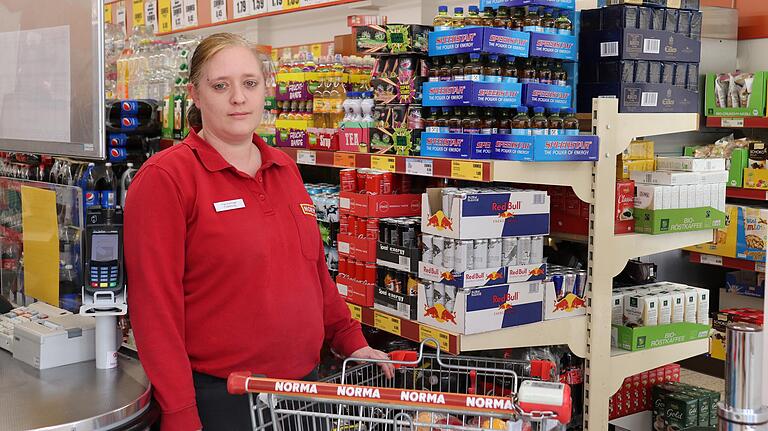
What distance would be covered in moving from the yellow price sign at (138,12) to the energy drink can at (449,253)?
7802mm

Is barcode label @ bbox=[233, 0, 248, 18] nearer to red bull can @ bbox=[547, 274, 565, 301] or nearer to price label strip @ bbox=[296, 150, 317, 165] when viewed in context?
price label strip @ bbox=[296, 150, 317, 165]

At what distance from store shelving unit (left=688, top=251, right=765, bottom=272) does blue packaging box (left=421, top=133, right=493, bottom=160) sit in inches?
132

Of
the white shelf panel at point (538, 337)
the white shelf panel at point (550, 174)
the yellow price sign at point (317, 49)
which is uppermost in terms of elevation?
the yellow price sign at point (317, 49)

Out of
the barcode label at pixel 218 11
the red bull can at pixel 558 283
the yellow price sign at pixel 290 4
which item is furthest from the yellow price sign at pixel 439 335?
the barcode label at pixel 218 11

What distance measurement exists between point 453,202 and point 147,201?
1.28 metres

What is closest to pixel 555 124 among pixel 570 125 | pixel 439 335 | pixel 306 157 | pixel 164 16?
pixel 570 125

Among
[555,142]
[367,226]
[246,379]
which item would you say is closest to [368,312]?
[367,226]

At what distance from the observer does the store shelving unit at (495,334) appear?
3059 millimetres

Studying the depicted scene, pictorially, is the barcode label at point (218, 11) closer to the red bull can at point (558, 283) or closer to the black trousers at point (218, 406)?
the red bull can at point (558, 283)

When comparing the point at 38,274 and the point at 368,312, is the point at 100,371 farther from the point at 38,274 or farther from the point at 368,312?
the point at 368,312

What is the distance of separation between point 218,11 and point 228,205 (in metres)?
6.41

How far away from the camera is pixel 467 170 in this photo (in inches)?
122

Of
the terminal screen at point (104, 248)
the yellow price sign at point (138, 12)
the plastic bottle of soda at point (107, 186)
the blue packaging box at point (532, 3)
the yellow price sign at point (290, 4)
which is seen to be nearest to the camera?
the terminal screen at point (104, 248)

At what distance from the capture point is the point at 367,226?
3.55 m
